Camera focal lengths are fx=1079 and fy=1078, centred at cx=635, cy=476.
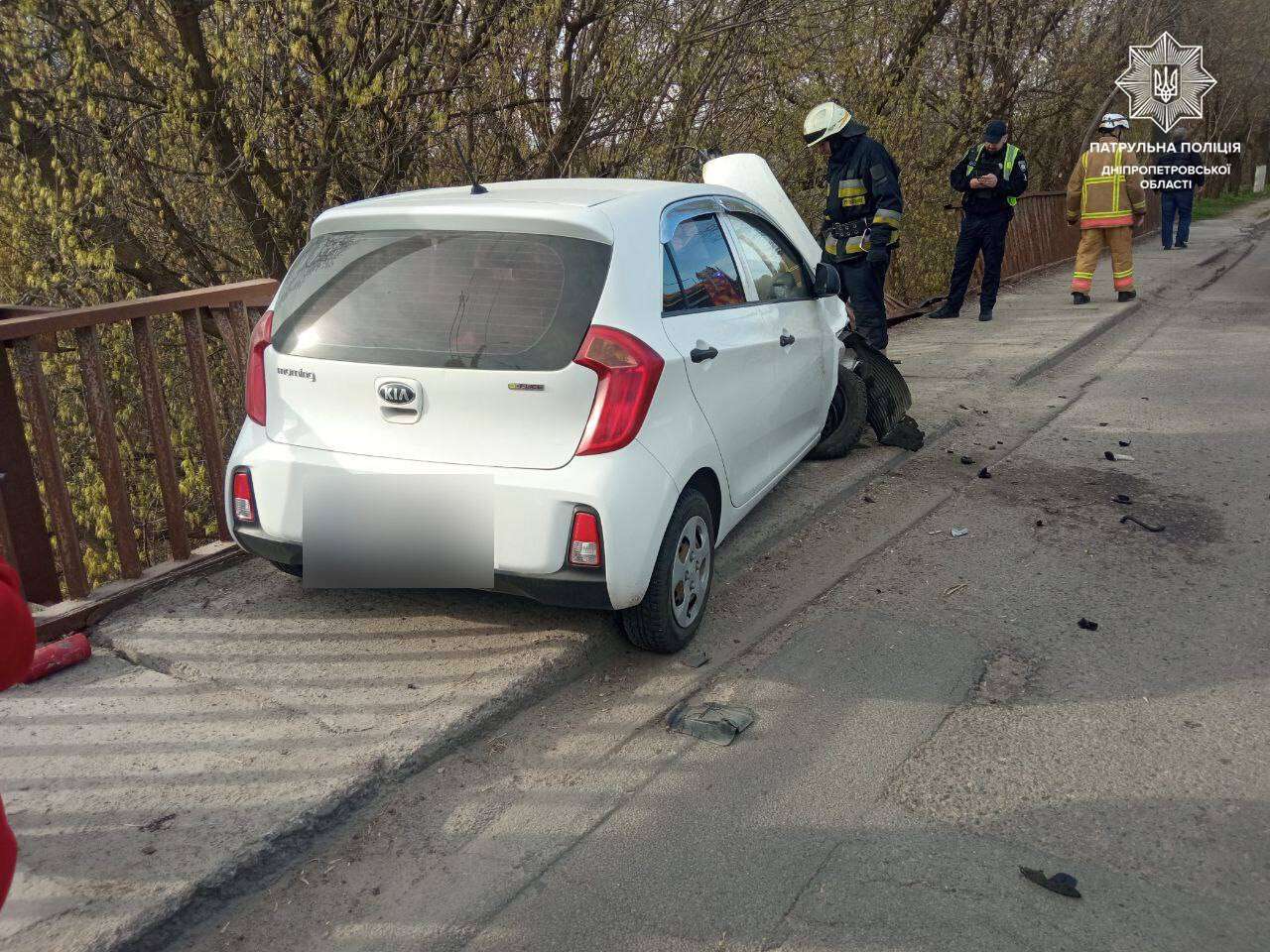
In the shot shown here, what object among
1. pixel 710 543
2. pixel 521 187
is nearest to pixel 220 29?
pixel 521 187

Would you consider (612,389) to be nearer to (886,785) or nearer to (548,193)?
(548,193)

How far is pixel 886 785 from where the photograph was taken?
3215 mm

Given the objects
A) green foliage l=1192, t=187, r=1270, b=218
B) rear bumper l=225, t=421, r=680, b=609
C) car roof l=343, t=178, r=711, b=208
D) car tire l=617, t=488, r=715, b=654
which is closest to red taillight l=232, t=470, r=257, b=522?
rear bumper l=225, t=421, r=680, b=609

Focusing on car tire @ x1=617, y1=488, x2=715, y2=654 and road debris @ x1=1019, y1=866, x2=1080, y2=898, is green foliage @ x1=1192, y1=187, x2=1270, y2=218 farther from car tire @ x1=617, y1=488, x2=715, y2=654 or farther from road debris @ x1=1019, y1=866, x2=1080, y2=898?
road debris @ x1=1019, y1=866, x2=1080, y2=898

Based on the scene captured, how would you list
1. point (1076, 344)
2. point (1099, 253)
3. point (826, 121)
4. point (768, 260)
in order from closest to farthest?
1. point (768, 260)
2. point (826, 121)
3. point (1076, 344)
4. point (1099, 253)

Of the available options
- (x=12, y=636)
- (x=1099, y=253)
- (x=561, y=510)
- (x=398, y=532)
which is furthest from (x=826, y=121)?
(x=12, y=636)

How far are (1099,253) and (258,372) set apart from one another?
11855mm

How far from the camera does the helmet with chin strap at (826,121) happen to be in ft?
26.9

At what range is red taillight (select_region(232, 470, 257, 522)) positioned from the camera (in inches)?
152

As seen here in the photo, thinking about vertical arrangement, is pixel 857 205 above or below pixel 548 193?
below

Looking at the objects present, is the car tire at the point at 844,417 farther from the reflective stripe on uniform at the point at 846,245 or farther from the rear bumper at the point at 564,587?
the rear bumper at the point at 564,587

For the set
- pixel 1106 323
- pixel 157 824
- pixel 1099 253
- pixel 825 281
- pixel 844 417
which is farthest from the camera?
pixel 1099 253

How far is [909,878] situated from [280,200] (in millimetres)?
6948

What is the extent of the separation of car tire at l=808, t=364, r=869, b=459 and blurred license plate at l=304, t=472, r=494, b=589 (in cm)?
341
